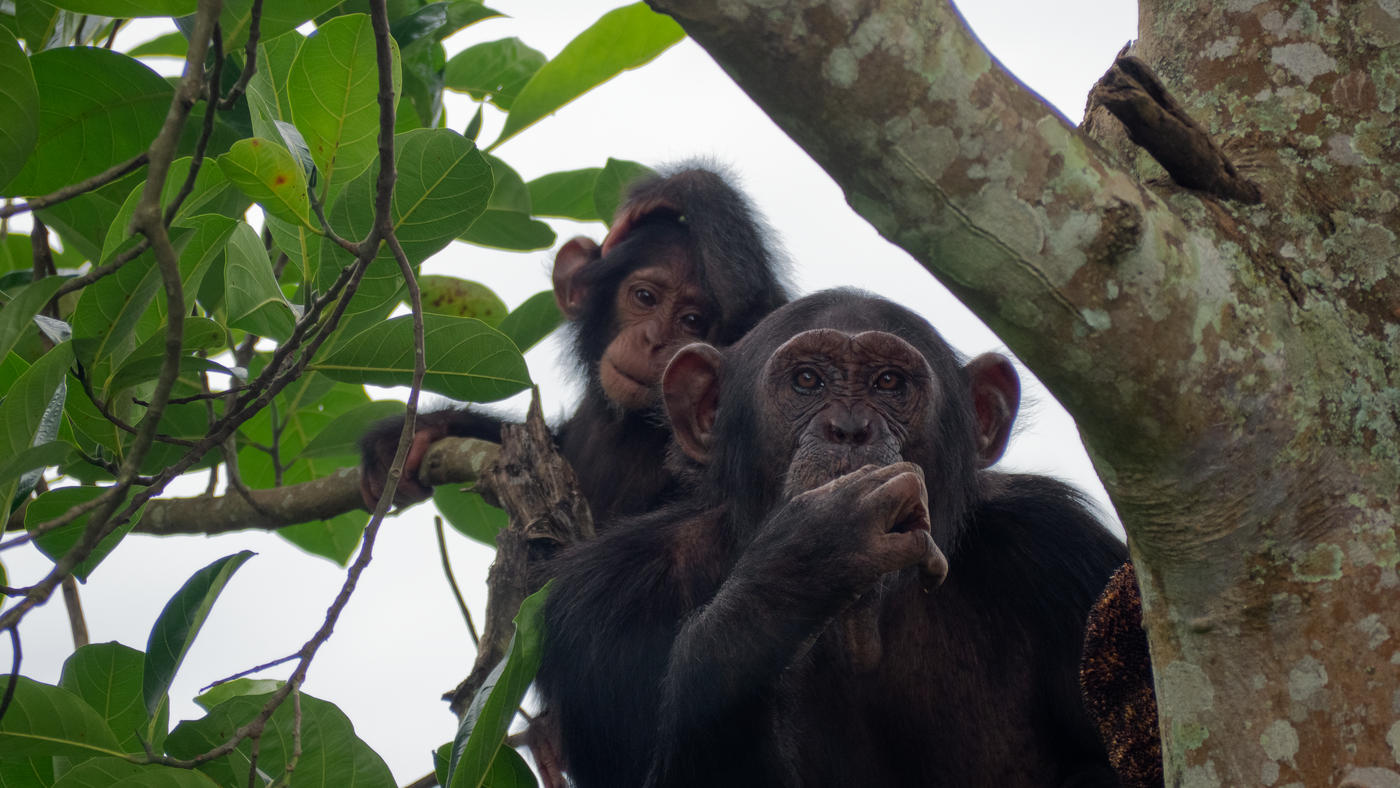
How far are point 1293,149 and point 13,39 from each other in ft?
7.20

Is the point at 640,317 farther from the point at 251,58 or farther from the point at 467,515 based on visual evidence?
the point at 251,58

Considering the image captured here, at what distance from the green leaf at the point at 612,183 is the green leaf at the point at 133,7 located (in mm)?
2052

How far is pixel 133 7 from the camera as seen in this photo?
2.11 metres

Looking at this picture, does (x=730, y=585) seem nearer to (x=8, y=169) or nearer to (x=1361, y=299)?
(x=1361, y=299)

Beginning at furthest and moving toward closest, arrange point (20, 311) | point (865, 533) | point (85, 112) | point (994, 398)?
point (994, 398) < point (85, 112) < point (865, 533) < point (20, 311)

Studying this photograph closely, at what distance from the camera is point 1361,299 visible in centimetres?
185

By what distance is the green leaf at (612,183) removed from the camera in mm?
4137

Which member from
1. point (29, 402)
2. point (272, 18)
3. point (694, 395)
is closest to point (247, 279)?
point (272, 18)

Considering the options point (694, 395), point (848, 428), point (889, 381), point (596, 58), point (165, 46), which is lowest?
point (848, 428)

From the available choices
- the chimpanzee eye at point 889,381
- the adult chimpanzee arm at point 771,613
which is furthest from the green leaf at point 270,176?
the chimpanzee eye at point 889,381

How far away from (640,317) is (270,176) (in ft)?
7.68

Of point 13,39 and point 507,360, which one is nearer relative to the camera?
point 13,39

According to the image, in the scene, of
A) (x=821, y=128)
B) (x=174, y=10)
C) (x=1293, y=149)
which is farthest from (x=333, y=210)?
(x=1293, y=149)

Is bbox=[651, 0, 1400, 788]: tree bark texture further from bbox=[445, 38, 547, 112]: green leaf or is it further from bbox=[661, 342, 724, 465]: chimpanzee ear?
bbox=[445, 38, 547, 112]: green leaf
